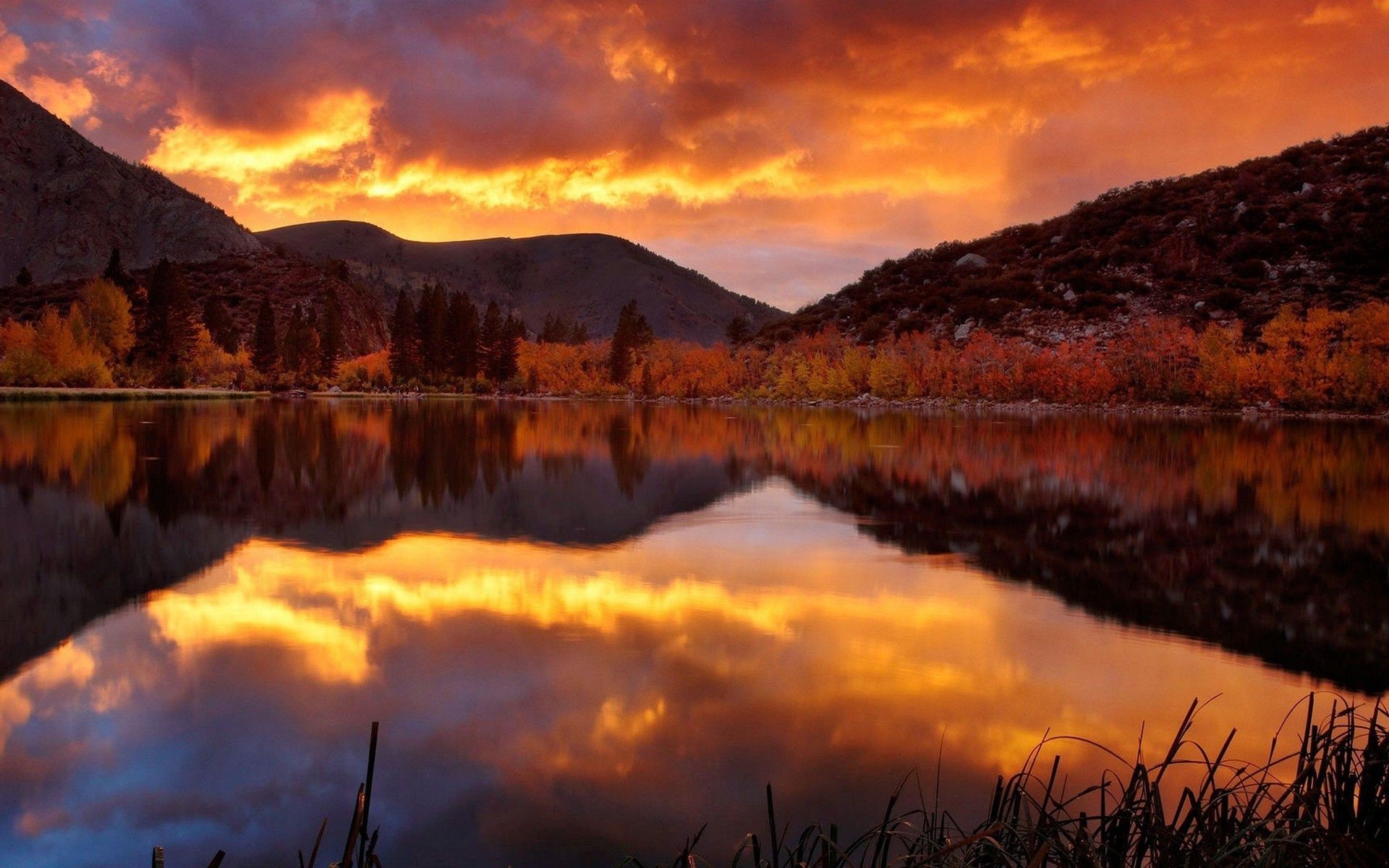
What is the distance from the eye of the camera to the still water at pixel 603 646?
4.28 meters

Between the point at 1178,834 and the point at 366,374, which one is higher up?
the point at 366,374

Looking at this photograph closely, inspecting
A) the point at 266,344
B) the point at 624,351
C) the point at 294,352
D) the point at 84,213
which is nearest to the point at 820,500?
the point at 624,351

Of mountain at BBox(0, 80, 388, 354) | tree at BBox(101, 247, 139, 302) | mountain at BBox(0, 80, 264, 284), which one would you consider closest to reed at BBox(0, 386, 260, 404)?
tree at BBox(101, 247, 139, 302)

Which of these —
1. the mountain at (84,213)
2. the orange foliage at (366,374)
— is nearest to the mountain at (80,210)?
the mountain at (84,213)

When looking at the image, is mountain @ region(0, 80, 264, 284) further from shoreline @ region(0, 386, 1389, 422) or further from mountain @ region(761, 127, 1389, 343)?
mountain @ region(761, 127, 1389, 343)

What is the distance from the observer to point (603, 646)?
265 inches

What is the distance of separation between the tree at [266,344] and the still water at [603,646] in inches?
2707

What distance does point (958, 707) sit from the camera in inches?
219

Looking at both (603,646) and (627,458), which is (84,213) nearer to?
(627,458)

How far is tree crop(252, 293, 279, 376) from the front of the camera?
78.9 meters

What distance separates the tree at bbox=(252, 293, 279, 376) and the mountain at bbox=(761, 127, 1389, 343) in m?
50.5

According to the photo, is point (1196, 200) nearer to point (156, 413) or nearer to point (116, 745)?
point (156, 413)

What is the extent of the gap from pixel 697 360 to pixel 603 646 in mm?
77653

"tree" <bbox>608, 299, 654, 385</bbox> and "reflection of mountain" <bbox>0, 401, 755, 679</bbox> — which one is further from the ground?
"tree" <bbox>608, 299, 654, 385</bbox>
